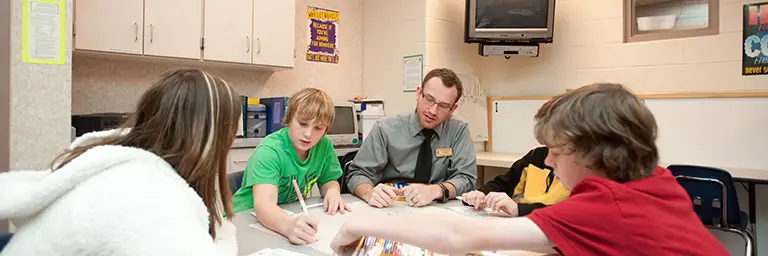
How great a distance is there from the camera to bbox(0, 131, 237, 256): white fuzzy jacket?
2.33 feet

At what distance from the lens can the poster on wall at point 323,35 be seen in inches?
164

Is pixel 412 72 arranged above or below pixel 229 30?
below

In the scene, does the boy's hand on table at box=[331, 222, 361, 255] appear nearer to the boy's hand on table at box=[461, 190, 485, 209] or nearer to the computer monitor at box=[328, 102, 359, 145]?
the boy's hand on table at box=[461, 190, 485, 209]

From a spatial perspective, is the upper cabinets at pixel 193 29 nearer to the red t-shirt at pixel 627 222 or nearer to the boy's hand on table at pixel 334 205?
the boy's hand on table at pixel 334 205

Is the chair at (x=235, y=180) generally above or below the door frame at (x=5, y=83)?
below

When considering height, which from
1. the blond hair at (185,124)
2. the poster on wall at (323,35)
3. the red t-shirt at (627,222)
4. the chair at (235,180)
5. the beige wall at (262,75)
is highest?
the poster on wall at (323,35)

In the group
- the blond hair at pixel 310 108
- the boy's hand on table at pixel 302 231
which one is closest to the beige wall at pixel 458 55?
the blond hair at pixel 310 108

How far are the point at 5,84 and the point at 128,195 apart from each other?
1.74 metres

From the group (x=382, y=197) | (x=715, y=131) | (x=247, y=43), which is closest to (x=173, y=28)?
(x=247, y=43)

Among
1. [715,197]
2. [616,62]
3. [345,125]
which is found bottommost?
[715,197]

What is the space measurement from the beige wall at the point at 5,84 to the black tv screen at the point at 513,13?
9.97 feet

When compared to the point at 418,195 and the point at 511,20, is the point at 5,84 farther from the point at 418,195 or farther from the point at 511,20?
the point at 511,20

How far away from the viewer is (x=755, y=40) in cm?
316

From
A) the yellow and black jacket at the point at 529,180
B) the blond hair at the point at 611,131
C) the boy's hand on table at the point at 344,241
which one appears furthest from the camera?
the yellow and black jacket at the point at 529,180
